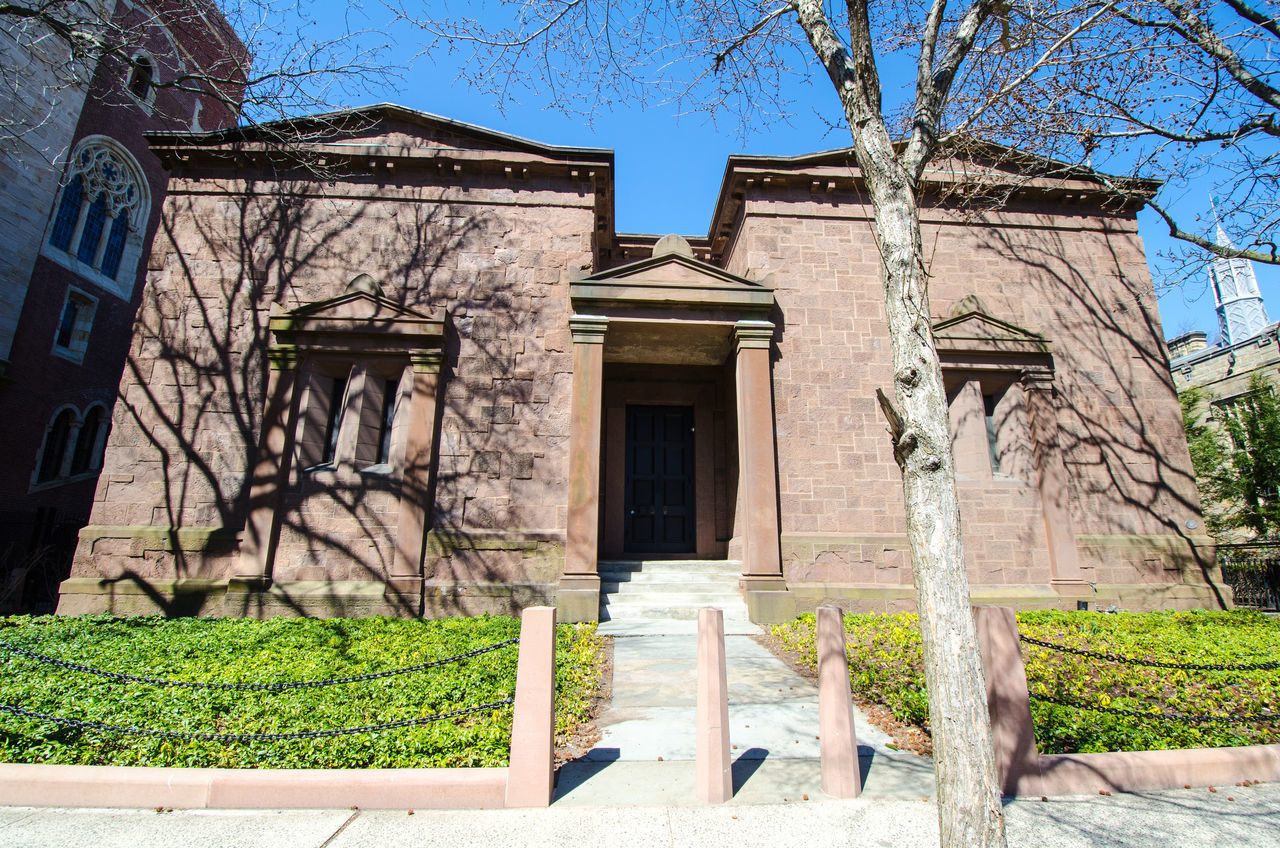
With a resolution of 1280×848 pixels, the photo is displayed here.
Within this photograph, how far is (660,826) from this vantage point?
11.0 feet

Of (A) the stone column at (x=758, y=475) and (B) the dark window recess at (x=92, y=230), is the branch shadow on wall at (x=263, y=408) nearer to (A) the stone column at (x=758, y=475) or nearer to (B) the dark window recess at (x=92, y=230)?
(A) the stone column at (x=758, y=475)

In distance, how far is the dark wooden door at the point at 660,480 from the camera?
1278 centimetres

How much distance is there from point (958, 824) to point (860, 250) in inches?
430

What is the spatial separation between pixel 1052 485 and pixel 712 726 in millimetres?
10251

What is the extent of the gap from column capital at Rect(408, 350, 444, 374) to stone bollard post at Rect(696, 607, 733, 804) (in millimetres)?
7782

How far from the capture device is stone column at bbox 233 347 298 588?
9.34 m

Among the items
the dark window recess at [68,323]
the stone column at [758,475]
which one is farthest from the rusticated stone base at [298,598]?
the dark window recess at [68,323]

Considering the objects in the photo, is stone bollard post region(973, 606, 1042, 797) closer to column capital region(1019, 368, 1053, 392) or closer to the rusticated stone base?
the rusticated stone base

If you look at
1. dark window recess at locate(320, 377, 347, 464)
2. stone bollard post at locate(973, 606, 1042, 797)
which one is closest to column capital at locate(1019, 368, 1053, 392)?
stone bollard post at locate(973, 606, 1042, 797)

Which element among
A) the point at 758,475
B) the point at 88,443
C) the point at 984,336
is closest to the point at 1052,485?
the point at 984,336

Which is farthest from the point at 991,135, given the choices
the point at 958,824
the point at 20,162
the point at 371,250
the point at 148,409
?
the point at 20,162

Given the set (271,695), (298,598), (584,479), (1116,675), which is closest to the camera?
(271,695)

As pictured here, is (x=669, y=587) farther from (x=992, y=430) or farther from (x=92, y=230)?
(x=92, y=230)

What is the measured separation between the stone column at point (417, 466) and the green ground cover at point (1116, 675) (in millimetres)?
5962
